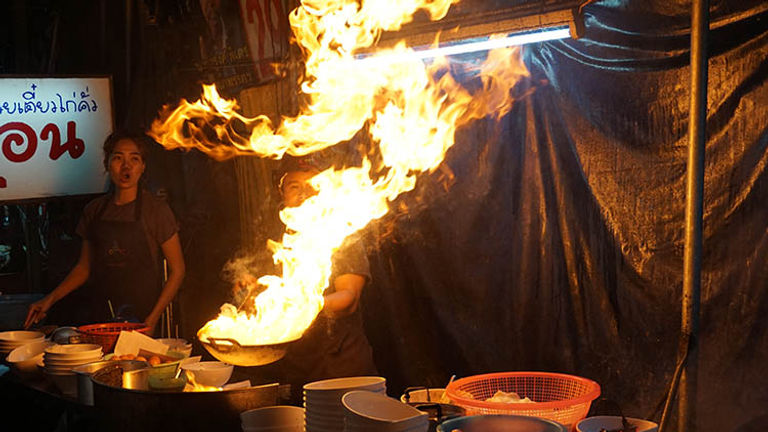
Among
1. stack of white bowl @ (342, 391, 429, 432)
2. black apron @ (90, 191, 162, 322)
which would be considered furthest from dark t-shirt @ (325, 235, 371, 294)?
black apron @ (90, 191, 162, 322)

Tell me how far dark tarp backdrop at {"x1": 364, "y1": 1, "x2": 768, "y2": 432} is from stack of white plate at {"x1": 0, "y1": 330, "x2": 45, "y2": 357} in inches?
102

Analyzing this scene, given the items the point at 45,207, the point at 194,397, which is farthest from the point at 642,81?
the point at 45,207

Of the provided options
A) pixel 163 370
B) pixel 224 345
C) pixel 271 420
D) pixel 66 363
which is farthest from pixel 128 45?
pixel 271 420

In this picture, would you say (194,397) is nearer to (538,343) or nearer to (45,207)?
(538,343)

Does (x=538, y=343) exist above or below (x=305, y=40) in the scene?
below

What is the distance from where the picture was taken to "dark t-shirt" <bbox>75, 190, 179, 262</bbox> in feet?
21.8

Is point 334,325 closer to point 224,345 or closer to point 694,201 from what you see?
point 224,345

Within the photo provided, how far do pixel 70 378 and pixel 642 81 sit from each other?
12.3ft

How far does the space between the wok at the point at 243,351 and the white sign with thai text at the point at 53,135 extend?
484 cm

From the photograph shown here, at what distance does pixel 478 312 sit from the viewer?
237 inches

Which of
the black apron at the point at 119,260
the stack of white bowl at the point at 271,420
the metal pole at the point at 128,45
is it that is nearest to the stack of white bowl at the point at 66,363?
the stack of white bowl at the point at 271,420

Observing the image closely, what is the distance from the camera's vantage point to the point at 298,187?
5.05 metres

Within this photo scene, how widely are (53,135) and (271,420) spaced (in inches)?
215

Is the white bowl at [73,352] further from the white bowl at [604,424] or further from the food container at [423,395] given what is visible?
the white bowl at [604,424]
